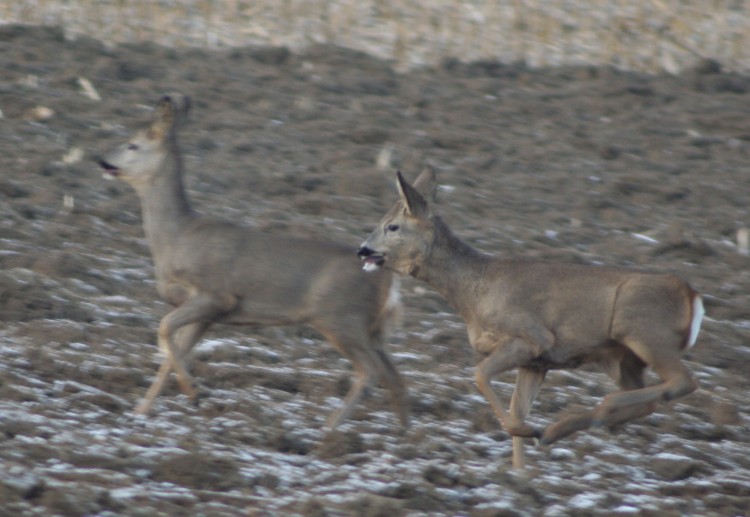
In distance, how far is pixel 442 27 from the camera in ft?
58.7

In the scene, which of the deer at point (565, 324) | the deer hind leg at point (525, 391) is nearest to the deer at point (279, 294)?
the deer at point (565, 324)

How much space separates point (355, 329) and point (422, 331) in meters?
1.66

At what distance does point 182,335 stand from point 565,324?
7.15ft

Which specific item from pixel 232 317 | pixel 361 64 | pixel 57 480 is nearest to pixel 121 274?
pixel 232 317

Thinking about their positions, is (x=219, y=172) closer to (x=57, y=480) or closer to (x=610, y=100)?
(x=610, y=100)

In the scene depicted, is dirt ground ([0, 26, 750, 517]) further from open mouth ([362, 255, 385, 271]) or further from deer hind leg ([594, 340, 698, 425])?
open mouth ([362, 255, 385, 271])

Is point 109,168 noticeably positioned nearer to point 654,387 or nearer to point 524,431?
point 524,431

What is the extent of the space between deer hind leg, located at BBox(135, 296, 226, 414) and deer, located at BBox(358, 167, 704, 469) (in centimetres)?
93

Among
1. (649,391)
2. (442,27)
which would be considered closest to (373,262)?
(649,391)

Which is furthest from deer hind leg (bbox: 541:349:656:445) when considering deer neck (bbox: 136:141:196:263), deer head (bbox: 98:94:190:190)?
deer head (bbox: 98:94:190:190)

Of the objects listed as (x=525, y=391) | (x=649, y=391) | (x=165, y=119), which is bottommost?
(x=525, y=391)

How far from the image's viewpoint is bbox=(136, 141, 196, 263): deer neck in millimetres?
8641

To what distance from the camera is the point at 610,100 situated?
15.9 metres

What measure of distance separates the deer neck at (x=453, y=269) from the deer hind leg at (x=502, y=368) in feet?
1.40
